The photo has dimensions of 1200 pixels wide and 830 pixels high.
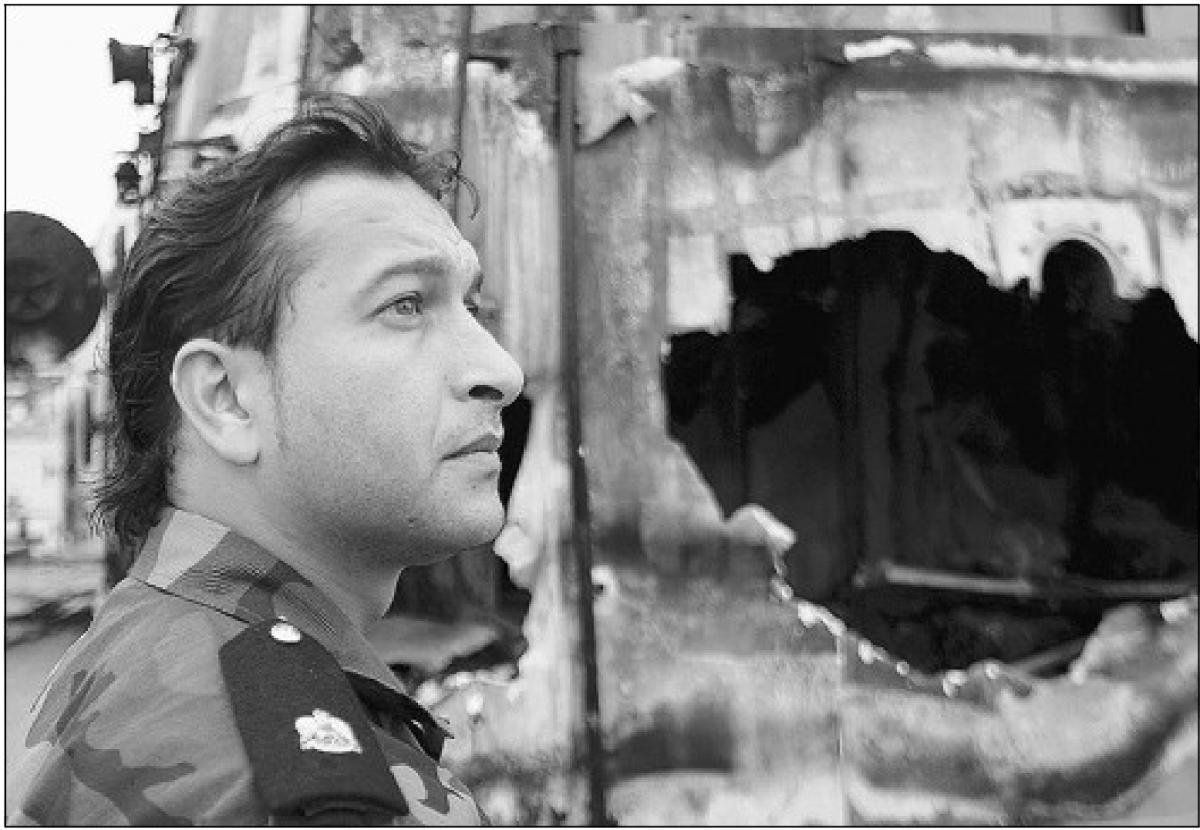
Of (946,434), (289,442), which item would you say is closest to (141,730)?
(289,442)

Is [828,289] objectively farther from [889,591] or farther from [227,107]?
[227,107]

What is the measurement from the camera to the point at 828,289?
2.72m

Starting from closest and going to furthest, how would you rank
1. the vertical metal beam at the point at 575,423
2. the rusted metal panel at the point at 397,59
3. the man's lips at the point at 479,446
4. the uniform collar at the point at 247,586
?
the uniform collar at the point at 247,586 → the man's lips at the point at 479,446 → the vertical metal beam at the point at 575,423 → the rusted metal panel at the point at 397,59

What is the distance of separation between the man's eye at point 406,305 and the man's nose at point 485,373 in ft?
0.16

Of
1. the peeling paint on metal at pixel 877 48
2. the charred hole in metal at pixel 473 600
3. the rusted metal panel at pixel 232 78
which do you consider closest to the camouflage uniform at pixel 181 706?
the charred hole in metal at pixel 473 600

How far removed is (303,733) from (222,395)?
17.1 inches

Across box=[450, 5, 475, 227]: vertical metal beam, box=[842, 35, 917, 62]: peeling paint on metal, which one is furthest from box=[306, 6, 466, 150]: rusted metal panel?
box=[842, 35, 917, 62]: peeling paint on metal

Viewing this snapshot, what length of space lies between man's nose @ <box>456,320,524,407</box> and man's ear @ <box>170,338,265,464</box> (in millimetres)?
175

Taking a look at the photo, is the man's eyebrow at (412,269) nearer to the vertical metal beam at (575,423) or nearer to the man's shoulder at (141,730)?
the man's shoulder at (141,730)

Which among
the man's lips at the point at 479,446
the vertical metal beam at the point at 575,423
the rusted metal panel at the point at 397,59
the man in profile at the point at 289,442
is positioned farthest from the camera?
the rusted metal panel at the point at 397,59

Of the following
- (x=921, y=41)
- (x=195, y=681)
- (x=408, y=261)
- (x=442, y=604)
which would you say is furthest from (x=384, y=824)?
(x=921, y=41)

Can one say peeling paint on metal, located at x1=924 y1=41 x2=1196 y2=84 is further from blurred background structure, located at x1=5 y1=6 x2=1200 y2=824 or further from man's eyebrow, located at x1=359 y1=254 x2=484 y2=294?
man's eyebrow, located at x1=359 y1=254 x2=484 y2=294

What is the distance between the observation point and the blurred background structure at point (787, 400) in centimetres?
253

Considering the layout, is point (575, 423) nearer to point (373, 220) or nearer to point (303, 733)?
point (373, 220)
